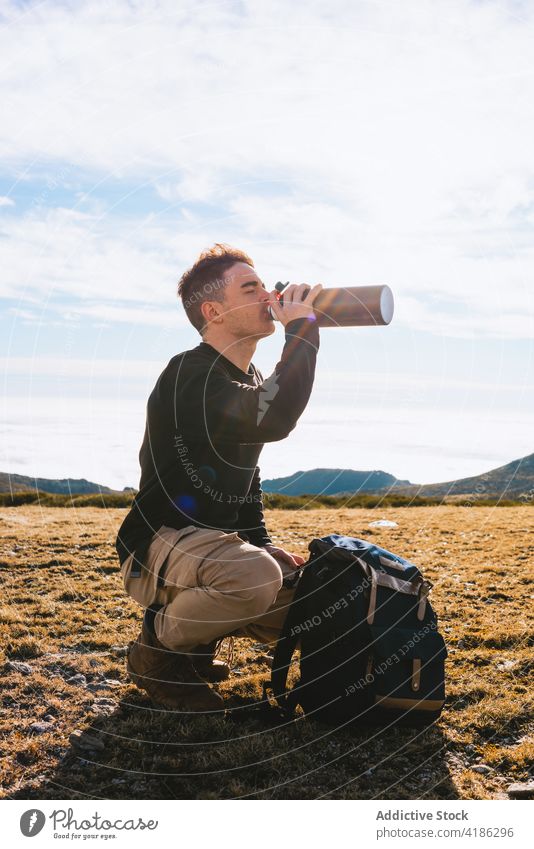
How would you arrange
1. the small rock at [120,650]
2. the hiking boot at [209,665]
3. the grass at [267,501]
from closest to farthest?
the hiking boot at [209,665], the small rock at [120,650], the grass at [267,501]

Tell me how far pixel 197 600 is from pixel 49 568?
5.08m

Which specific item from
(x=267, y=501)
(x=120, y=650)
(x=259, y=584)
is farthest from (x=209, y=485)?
(x=267, y=501)

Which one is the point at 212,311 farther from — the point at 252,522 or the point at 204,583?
the point at 204,583

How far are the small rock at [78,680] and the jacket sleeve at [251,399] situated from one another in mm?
2088

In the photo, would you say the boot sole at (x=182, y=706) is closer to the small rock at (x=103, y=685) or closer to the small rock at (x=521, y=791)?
the small rock at (x=103, y=685)

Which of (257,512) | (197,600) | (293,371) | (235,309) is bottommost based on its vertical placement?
(197,600)

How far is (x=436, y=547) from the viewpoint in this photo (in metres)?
11.0

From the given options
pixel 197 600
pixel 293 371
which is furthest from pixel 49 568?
pixel 293 371

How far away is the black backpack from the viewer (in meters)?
4.31

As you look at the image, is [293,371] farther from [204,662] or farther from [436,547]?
[436,547]

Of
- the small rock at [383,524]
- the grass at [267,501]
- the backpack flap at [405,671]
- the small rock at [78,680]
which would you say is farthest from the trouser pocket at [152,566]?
the grass at [267,501]

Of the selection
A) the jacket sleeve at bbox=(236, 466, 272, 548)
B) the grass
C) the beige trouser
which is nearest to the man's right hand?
the jacket sleeve at bbox=(236, 466, 272, 548)

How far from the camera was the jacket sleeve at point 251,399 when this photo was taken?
4.37 metres

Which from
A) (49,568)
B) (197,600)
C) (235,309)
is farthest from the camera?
(49,568)
